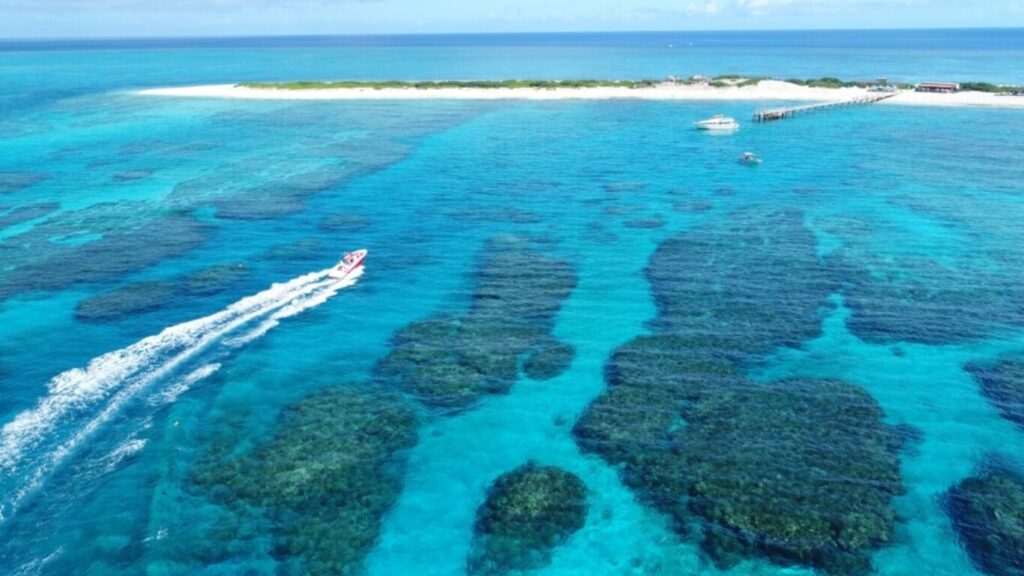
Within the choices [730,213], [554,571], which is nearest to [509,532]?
[554,571]

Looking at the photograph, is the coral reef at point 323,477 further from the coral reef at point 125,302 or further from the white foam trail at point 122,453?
the coral reef at point 125,302

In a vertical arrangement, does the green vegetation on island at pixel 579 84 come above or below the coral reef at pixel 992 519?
above

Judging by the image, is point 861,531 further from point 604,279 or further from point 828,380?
point 604,279

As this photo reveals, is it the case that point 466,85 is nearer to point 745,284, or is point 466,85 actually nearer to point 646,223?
point 646,223

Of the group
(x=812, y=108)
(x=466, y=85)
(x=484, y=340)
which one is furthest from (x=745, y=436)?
(x=466, y=85)

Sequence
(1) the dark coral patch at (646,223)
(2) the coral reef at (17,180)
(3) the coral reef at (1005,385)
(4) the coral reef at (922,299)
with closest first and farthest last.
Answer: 1. (3) the coral reef at (1005,385)
2. (4) the coral reef at (922,299)
3. (1) the dark coral patch at (646,223)
4. (2) the coral reef at (17,180)

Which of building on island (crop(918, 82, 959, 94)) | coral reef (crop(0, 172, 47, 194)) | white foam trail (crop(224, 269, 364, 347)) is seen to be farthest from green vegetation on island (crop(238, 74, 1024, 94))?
white foam trail (crop(224, 269, 364, 347))

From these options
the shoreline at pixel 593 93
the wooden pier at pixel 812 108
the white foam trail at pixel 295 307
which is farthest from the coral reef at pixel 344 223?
the shoreline at pixel 593 93
